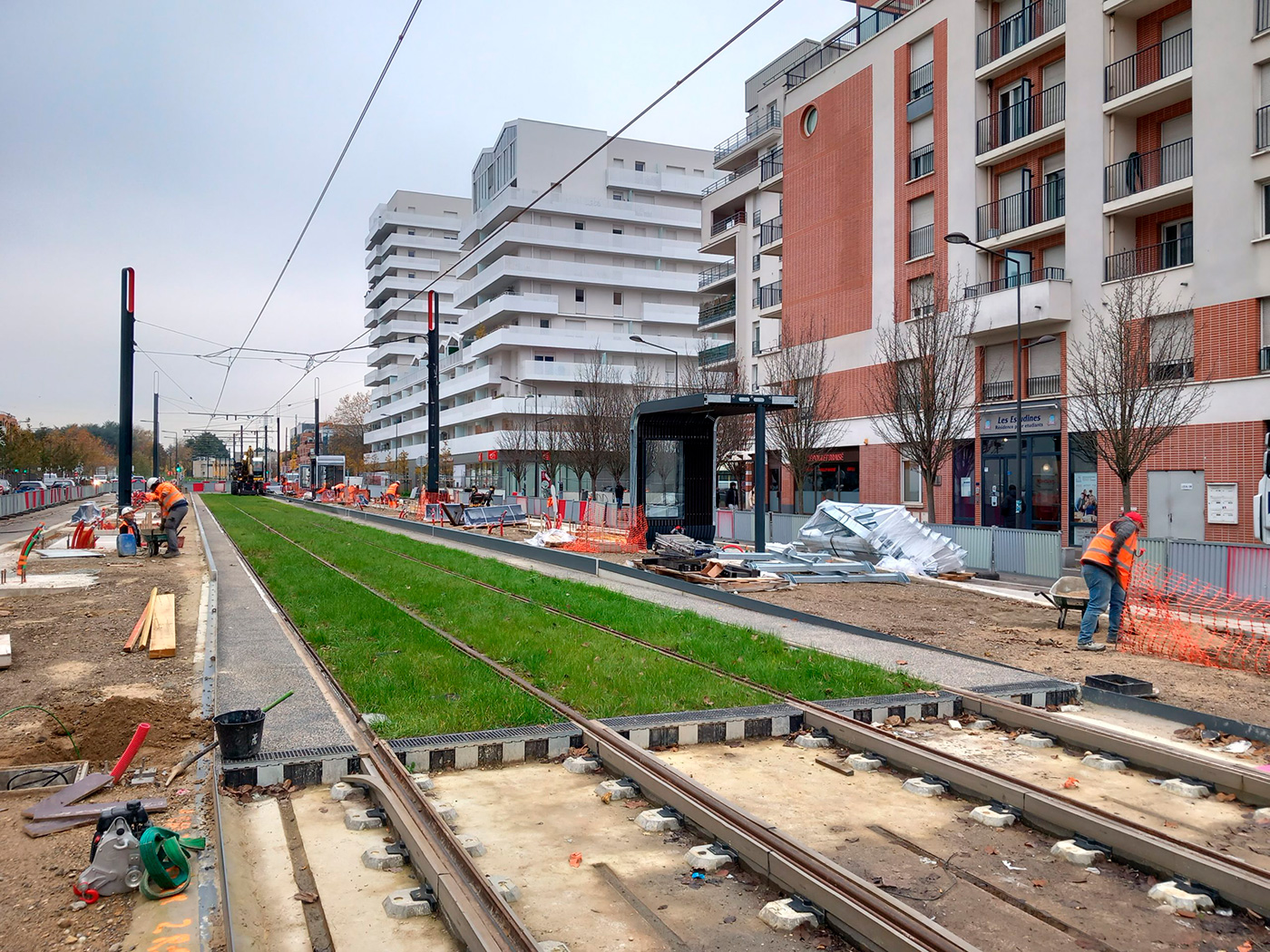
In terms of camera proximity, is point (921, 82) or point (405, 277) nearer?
point (921, 82)

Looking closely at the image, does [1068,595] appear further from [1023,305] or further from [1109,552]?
[1023,305]

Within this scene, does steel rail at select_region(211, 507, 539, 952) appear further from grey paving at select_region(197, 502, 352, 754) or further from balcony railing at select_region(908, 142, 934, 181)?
balcony railing at select_region(908, 142, 934, 181)

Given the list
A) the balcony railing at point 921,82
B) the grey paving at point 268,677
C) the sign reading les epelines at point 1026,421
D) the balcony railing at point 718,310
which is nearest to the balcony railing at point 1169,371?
the sign reading les epelines at point 1026,421

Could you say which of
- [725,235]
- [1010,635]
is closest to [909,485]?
[725,235]

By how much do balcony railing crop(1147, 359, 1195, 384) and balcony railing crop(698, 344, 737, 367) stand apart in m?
27.5

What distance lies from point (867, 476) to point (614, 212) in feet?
155

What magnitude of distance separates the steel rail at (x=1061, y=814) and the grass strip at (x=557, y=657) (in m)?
1.04

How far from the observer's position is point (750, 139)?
174ft

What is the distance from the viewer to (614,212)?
260 feet

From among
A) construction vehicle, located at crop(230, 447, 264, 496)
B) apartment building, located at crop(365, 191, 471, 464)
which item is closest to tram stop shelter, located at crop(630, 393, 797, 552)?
construction vehicle, located at crop(230, 447, 264, 496)

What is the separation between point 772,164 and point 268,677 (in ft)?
140

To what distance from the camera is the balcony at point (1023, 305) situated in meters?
30.2

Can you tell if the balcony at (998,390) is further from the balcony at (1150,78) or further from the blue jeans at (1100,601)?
the blue jeans at (1100,601)

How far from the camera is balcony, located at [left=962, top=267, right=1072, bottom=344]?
30.2 m
